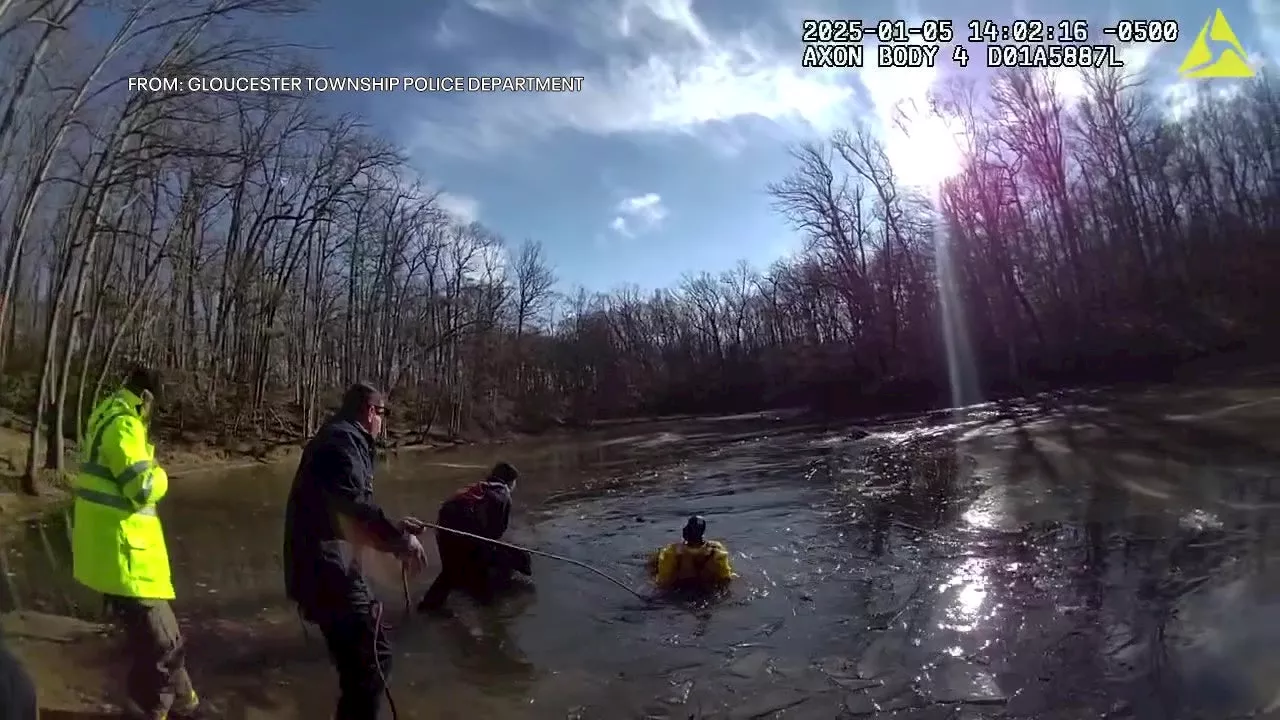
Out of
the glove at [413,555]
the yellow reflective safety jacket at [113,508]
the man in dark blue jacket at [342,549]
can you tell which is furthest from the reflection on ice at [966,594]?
the yellow reflective safety jacket at [113,508]

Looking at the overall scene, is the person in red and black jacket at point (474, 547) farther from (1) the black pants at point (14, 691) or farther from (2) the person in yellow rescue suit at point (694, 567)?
(1) the black pants at point (14, 691)

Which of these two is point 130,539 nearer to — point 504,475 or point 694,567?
point 504,475

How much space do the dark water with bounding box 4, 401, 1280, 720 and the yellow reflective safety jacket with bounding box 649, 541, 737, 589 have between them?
333 mm

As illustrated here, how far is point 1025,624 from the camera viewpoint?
6.24 metres

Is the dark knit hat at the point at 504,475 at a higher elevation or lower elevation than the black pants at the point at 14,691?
lower

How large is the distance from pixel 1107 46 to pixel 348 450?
15.7 meters

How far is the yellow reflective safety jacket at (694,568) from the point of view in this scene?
785 cm

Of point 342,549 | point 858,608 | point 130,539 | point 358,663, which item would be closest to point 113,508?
point 130,539

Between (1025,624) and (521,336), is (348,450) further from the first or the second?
(521,336)

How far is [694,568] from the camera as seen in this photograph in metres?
7.86

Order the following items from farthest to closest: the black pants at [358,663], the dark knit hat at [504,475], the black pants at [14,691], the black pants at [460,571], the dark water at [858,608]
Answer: the dark knit hat at [504,475] → the black pants at [460,571] → the dark water at [858,608] → the black pants at [358,663] → the black pants at [14,691]

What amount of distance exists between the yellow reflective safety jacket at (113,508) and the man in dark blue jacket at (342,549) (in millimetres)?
768

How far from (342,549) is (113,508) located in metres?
1.16

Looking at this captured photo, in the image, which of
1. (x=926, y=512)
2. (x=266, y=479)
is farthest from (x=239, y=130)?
(x=926, y=512)
